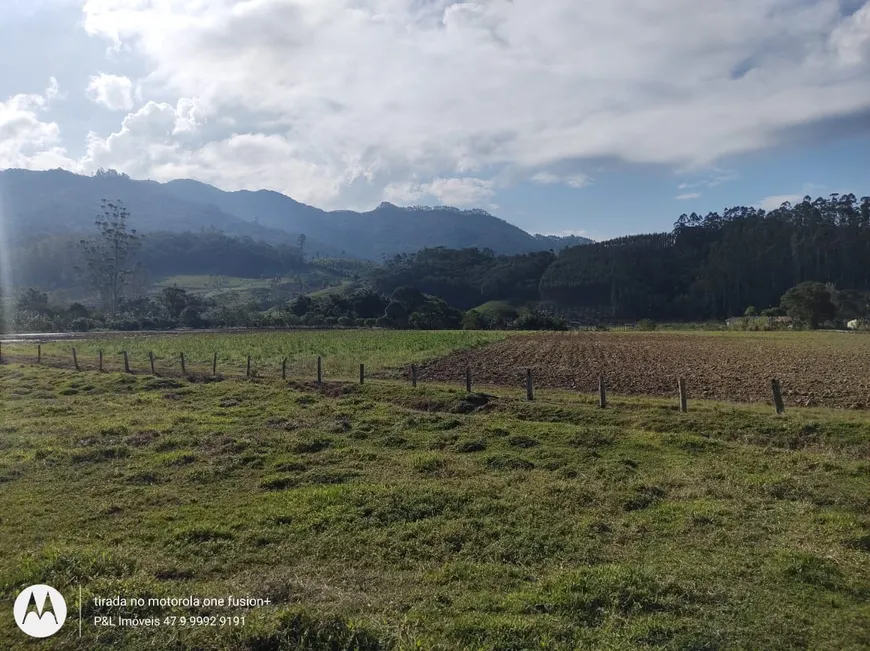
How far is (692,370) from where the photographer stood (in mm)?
29109

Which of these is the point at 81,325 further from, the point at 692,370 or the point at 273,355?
the point at 692,370

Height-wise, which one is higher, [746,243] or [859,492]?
[746,243]

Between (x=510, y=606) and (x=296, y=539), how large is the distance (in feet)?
12.9

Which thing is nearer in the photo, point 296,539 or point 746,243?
point 296,539

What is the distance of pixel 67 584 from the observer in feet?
22.8

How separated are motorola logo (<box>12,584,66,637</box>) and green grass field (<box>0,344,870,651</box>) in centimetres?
16

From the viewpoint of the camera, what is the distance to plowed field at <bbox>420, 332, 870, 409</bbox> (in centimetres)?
2211

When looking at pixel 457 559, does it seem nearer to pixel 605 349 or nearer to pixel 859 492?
pixel 859 492

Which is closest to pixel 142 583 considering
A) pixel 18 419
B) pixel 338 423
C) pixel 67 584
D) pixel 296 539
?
pixel 67 584

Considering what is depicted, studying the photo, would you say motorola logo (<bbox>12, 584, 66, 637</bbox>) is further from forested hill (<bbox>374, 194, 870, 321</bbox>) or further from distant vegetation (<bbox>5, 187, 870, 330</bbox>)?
forested hill (<bbox>374, 194, 870, 321</bbox>)

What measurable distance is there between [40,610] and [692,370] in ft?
95.5

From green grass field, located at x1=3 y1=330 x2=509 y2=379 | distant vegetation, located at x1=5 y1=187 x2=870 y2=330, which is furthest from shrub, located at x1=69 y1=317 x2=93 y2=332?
green grass field, located at x1=3 y1=330 x2=509 y2=379

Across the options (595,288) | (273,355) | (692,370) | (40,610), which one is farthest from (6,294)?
(40,610)

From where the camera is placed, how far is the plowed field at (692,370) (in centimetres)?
2211
